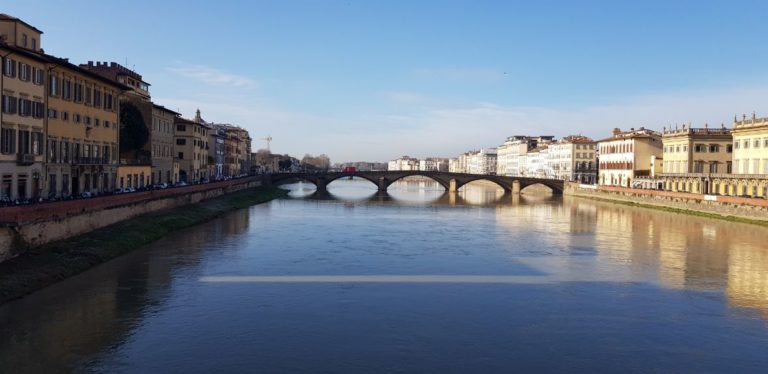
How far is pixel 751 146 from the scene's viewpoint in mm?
55000

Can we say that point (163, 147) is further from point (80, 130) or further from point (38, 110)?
point (38, 110)

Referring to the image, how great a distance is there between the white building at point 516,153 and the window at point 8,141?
134 meters

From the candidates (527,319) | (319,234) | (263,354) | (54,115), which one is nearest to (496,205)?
(319,234)

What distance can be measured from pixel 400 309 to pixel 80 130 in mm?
27233

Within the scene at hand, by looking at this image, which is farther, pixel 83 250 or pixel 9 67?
pixel 9 67

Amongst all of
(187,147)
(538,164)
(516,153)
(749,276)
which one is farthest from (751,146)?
(516,153)

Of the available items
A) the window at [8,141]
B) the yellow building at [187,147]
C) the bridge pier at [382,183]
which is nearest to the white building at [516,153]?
the bridge pier at [382,183]

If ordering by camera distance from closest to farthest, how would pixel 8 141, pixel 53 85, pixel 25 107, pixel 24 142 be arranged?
pixel 8 141 < pixel 25 107 < pixel 24 142 < pixel 53 85

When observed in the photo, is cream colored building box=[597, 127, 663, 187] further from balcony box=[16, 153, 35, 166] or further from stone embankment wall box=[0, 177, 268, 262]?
balcony box=[16, 153, 35, 166]

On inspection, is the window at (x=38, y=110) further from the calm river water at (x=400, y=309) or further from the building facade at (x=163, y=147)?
the building facade at (x=163, y=147)

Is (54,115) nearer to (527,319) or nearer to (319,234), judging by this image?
(319,234)

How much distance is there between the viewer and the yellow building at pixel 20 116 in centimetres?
2867

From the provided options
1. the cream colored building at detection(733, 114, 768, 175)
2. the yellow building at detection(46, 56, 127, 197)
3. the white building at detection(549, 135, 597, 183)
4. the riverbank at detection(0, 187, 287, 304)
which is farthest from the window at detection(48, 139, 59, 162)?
the white building at detection(549, 135, 597, 183)

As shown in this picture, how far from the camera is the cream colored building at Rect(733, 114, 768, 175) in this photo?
52969 millimetres
